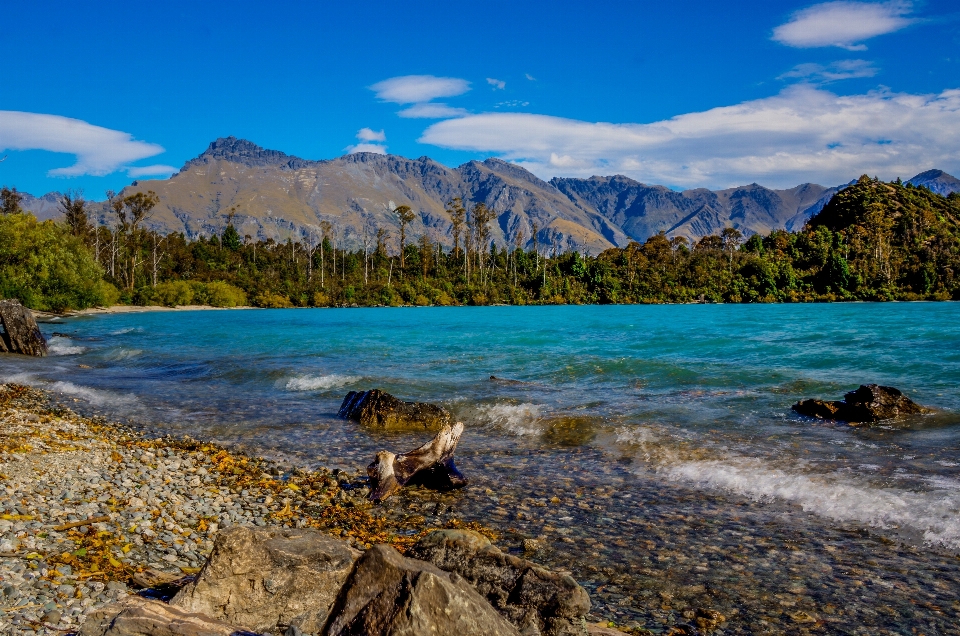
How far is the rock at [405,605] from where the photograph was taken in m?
3.62

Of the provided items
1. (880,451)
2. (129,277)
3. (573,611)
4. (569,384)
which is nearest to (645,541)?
(573,611)

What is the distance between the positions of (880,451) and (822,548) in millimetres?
5886

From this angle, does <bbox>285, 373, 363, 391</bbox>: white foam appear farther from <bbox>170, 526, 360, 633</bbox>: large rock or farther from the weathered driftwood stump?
the weathered driftwood stump

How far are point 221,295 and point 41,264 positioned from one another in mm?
52434

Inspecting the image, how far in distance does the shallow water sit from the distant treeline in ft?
279

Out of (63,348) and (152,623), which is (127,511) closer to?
(152,623)

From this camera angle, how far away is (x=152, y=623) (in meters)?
3.81

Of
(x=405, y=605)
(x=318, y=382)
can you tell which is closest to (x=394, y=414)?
(x=318, y=382)

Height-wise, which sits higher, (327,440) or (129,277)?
(129,277)

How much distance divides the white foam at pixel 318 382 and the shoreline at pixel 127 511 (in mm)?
8480

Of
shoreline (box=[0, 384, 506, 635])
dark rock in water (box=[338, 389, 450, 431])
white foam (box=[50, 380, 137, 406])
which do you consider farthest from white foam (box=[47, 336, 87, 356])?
dark rock in water (box=[338, 389, 450, 431])

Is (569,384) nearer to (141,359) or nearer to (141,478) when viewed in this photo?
(141,478)

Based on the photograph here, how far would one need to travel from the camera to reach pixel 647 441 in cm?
1335

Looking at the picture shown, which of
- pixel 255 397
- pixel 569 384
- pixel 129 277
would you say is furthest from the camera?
pixel 129 277
